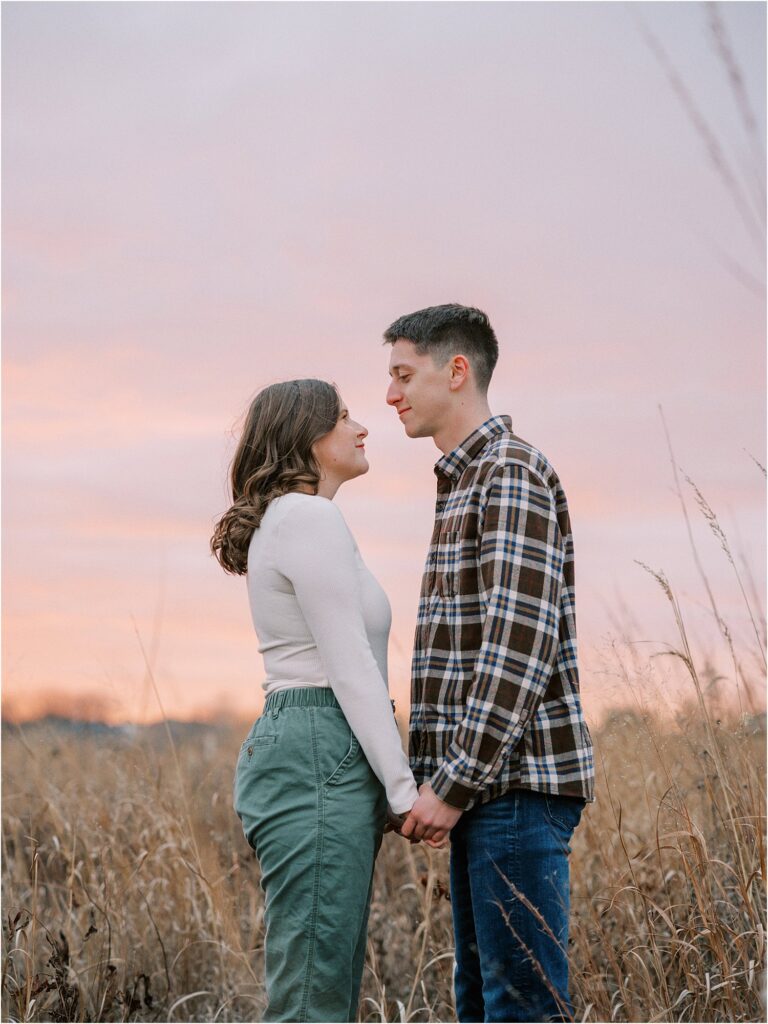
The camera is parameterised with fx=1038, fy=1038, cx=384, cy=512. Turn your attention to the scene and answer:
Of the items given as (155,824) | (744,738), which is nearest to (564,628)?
(744,738)

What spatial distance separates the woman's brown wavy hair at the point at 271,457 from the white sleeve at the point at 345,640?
6.4 inches

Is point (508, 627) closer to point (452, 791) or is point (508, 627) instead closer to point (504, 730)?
point (504, 730)

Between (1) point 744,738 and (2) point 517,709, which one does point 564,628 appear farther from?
(1) point 744,738

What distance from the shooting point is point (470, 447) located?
2371 millimetres

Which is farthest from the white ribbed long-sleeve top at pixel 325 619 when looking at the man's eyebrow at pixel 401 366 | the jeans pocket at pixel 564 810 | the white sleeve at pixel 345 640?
the man's eyebrow at pixel 401 366

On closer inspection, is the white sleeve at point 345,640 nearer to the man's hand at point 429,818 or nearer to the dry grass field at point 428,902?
the man's hand at point 429,818

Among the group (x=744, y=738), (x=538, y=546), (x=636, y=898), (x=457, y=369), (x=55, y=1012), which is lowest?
(x=55, y=1012)

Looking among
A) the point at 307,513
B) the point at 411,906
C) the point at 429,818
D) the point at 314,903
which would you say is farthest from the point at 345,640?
the point at 411,906

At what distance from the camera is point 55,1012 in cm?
321

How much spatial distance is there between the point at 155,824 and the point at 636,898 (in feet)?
6.06

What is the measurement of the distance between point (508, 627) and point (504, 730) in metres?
0.20

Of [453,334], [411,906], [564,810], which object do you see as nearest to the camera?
[564,810]

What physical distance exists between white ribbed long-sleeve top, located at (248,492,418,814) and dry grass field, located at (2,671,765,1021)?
83 centimetres

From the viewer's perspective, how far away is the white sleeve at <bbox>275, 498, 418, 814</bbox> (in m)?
2.09
